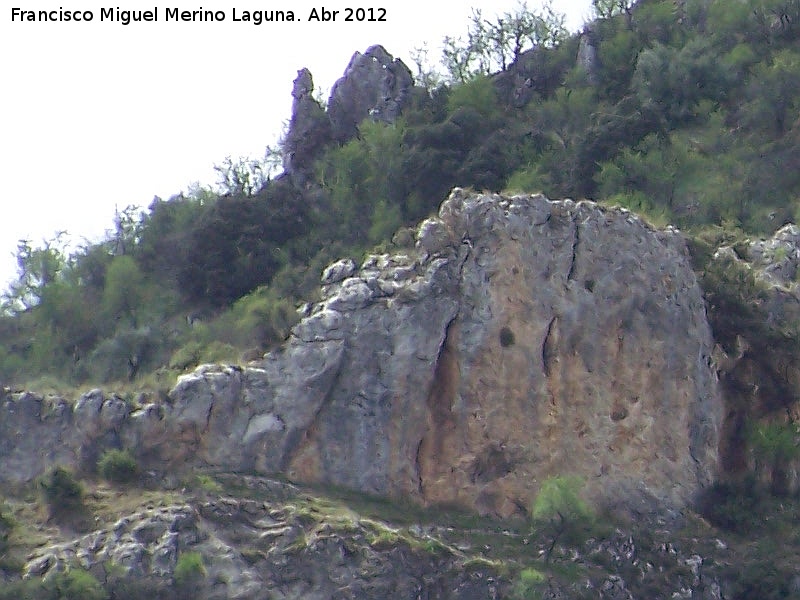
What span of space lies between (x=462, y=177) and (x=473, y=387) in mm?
34605

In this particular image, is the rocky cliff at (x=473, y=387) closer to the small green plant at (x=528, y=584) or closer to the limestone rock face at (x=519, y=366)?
the limestone rock face at (x=519, y=366)

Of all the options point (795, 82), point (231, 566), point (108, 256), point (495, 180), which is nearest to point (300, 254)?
point (495, 180)

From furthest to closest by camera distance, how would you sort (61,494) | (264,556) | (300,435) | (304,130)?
(304,130) < (300,435) < (61,494) < (264,556)

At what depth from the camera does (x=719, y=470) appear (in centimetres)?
4275

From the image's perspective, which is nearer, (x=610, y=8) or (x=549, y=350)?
→ (x=549, y=350)

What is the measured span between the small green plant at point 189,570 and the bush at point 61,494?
2.83m

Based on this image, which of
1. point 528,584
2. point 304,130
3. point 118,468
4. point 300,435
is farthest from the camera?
point 304,130

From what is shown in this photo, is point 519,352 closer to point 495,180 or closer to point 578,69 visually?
point 495,180

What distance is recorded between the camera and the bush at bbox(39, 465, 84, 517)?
35.0 meters

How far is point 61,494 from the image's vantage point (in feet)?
115

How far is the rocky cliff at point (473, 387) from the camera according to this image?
37062mm

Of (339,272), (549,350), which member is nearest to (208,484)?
(339,272)

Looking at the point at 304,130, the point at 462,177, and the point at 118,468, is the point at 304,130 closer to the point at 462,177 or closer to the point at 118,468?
the point at 462,177

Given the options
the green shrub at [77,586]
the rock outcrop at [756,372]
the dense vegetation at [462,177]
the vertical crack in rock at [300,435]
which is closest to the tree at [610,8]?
the dense vegetation at [462,177]
